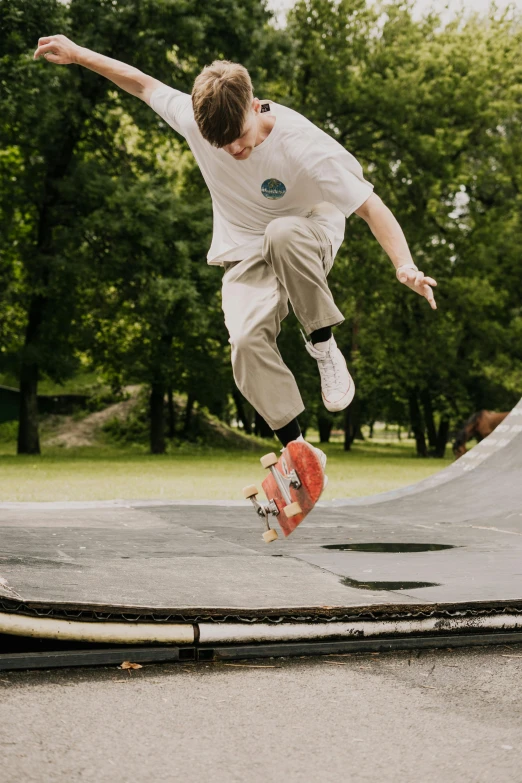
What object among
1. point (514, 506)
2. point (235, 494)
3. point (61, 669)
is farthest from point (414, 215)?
point (61, 669)

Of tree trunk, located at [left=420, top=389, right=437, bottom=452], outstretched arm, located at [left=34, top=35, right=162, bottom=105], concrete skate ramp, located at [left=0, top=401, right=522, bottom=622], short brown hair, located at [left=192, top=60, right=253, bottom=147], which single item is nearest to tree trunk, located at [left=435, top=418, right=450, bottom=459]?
tree trunk, located at [left=420, top=389, right=437, bottom=452]

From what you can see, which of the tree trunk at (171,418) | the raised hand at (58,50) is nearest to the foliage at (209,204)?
the tree trunk at (171,418)

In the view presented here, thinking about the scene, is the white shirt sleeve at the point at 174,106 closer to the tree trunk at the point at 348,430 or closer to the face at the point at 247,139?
the face at the point at 247,139

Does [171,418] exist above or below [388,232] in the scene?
below

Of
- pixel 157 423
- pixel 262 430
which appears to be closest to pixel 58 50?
pixel 157 423

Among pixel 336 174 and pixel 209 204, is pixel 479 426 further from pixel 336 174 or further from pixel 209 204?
pixel 336 174

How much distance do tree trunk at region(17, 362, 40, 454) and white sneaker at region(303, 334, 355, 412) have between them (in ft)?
54.2

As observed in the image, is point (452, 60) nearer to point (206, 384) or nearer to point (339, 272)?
point (339, 272)

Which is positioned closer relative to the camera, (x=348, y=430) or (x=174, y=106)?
(x=174, y=106)

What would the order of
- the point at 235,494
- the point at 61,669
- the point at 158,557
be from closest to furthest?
the point at 61,669, the point at 158,557, the point at 235,494

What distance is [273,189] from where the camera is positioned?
3.94m

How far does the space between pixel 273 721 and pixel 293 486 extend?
170cm

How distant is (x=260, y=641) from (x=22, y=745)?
107 centimetres

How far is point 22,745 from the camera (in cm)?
221
